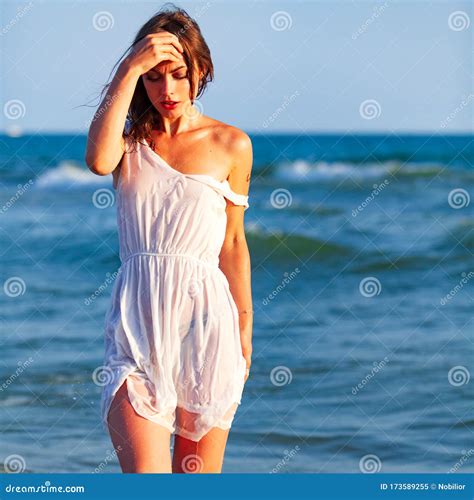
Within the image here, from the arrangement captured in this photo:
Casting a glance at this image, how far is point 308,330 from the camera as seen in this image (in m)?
9.41

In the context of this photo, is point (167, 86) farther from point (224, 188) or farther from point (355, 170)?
point (355, 170)

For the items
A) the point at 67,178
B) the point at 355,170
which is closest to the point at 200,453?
the point at 67,178

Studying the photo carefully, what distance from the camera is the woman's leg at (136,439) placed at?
3.42 metres

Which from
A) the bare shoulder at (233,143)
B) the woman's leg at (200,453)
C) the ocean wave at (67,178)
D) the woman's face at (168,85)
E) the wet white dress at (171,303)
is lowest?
the ocean wave at (67,178)

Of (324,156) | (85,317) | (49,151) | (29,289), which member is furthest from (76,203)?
(49,151)

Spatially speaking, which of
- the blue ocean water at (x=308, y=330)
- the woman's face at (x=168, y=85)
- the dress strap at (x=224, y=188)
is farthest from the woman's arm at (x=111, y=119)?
the blue ocean water at (x=308, y=330)

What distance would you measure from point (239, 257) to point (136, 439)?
0.72 meters

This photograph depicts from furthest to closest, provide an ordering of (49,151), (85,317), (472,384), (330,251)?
(49,151), (330,251), (85,317), (472,384)

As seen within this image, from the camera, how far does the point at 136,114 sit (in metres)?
3.66

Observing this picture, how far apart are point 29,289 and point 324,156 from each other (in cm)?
1760

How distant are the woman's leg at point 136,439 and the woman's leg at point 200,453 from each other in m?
0.15

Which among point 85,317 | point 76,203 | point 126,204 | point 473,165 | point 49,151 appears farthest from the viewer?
point 49,151

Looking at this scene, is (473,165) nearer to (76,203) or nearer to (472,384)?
(76,203)

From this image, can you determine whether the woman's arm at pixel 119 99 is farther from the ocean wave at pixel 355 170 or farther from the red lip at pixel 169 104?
the ocean wave at pixel 355 170
